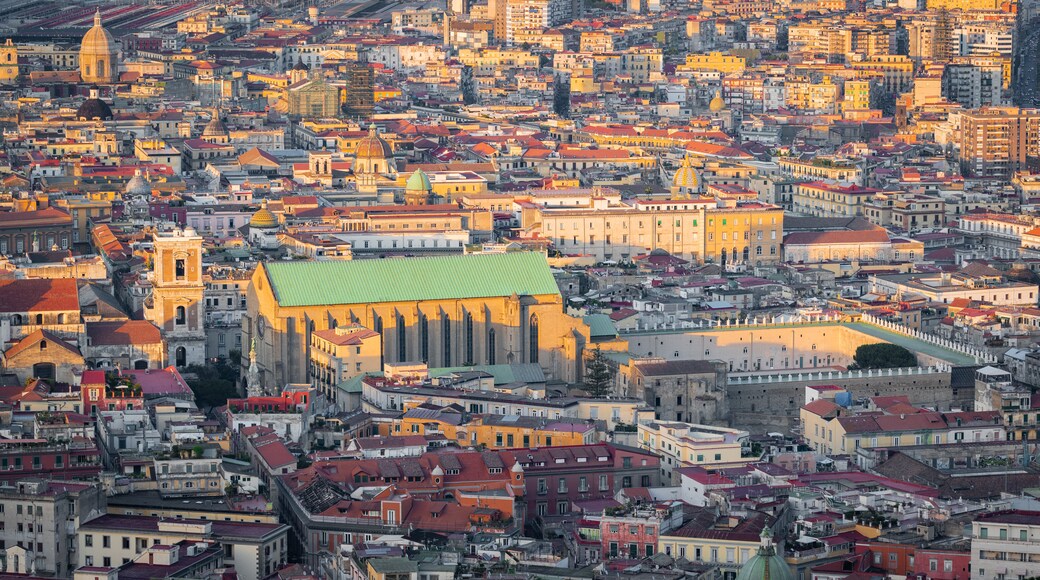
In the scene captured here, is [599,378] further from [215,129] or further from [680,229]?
[215,129]

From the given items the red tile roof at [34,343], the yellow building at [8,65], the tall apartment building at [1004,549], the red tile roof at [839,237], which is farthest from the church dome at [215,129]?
the tall apartment building at [1004,549]

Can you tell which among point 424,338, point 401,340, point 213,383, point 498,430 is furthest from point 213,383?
point 498,430

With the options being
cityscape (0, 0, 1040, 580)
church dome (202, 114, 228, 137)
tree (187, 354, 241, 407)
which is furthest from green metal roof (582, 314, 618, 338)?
church dome (202, 114, 228, 137)

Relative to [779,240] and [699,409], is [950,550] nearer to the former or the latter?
[699,409]

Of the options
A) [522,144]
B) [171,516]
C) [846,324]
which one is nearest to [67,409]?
[171,516]

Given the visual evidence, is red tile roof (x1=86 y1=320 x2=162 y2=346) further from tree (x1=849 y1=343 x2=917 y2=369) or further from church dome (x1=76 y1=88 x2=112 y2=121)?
church dome (x1=76 y1=88 x2=112 y2=121)

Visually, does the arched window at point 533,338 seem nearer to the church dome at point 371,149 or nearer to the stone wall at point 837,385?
the stone wall at point 837,385
